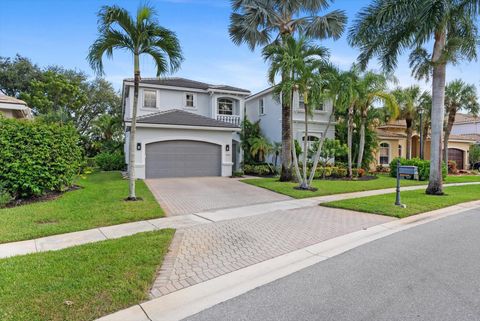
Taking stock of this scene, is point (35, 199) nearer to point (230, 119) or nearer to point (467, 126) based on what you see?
point (230, 119)

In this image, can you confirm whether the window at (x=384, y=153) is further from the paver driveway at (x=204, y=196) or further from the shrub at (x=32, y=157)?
the shrub at (x=32, y=157)

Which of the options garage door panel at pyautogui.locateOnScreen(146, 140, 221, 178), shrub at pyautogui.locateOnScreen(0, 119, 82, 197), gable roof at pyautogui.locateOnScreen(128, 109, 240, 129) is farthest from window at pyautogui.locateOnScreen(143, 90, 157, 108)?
shrub at pyautogui.locateOnScreen(0, 119, 82, 197)

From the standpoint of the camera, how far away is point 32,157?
965 cm

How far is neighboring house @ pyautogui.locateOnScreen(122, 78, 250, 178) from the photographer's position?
17.7 meters

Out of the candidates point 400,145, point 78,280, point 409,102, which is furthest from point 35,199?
point 400,145

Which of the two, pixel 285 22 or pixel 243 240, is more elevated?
pixel 285 22

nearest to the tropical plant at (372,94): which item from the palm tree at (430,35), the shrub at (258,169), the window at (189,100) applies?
the palm tree at (430,35)

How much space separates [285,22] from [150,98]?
411 inches

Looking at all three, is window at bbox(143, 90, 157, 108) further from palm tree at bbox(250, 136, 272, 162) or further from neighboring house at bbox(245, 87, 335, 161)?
neighboring house at bbox(245, 87, 335, 161)

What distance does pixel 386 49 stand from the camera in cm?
1379

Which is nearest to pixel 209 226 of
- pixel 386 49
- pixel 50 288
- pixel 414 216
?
pixel 50 288

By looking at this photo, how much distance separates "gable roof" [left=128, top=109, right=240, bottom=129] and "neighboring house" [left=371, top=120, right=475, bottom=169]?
13854 millimetres

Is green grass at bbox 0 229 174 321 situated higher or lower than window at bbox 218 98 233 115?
lower


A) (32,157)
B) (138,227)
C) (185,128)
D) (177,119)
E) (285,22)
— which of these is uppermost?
(285,22)
